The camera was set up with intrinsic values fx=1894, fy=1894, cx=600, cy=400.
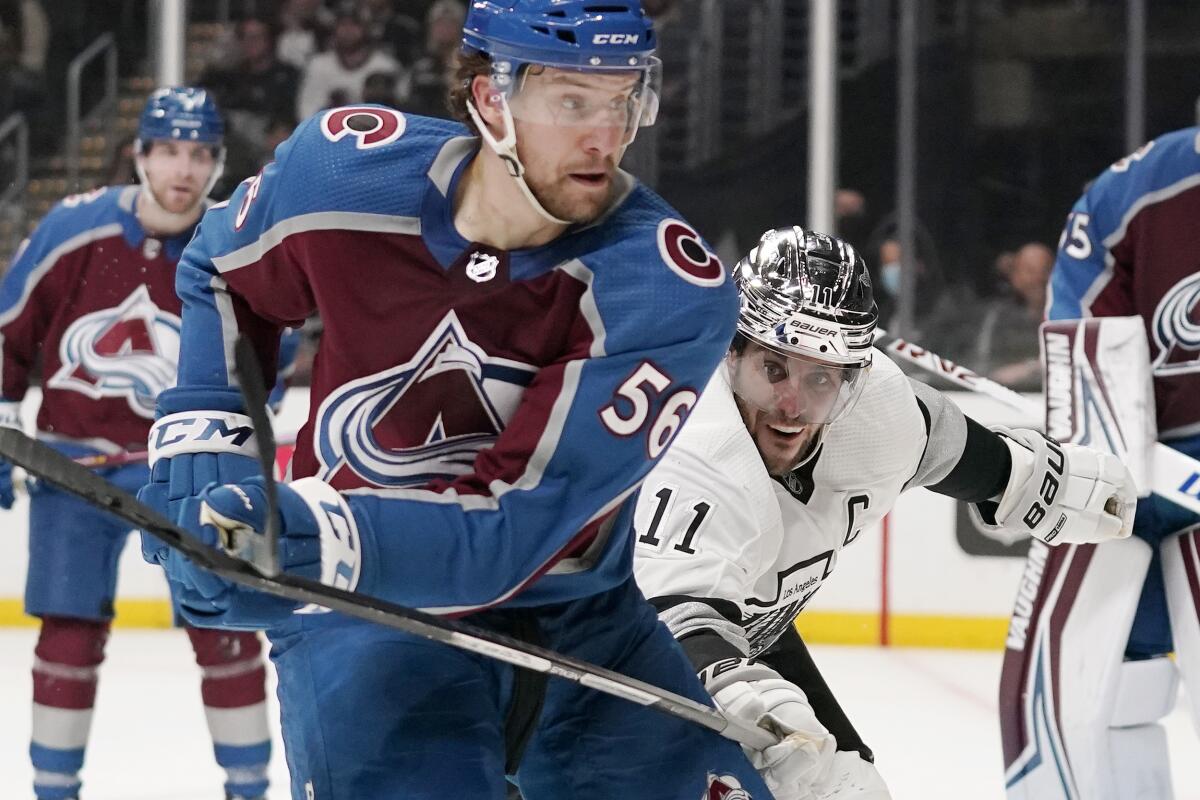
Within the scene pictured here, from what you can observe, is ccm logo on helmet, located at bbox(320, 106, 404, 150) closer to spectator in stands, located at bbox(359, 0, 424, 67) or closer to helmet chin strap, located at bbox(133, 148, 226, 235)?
helmet chin strap, located at bbox(133, 148, 226, 235)

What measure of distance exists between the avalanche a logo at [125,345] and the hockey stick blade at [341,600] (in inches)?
81.3

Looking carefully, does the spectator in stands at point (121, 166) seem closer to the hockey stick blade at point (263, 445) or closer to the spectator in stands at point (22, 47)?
the spectator in stands at point (22, 47)

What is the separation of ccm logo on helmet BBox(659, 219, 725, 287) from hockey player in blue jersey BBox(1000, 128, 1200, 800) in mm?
1436

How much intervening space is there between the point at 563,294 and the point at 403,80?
4.21m

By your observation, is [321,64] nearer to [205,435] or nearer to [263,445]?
[205,435]

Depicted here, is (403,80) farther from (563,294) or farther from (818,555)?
(563,294)

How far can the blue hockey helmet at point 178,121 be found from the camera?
356 cm

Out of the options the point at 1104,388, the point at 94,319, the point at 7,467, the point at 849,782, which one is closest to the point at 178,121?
the point at 94,319

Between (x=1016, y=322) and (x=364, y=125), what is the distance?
388 centimetres

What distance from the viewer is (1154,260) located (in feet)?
9.68

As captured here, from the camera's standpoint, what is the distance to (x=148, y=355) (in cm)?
357

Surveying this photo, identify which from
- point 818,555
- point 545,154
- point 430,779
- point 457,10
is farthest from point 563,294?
point 457,10

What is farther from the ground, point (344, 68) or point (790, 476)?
point (790, 476)

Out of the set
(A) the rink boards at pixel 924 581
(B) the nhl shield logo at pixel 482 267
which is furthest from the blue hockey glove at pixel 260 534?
(A) the rink boards at pixel 924 581
